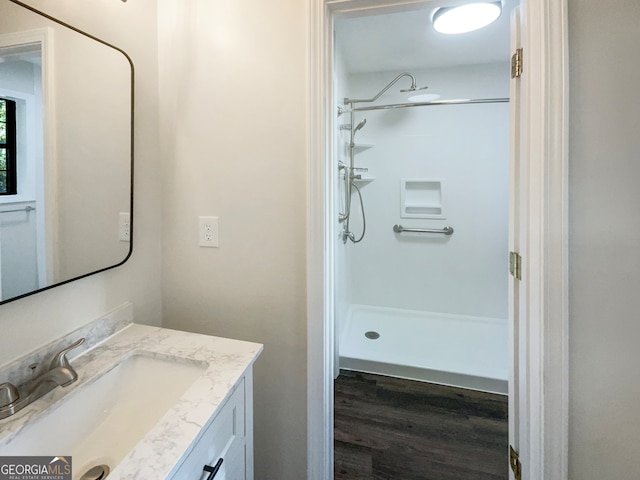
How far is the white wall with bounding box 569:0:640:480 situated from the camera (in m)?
0.91

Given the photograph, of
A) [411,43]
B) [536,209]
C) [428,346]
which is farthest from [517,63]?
[428,346]

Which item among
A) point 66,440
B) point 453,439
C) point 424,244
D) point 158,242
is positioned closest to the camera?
point 66,440

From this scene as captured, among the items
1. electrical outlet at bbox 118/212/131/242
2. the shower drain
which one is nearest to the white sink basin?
the shower drain

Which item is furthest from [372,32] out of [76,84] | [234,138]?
[76,84]

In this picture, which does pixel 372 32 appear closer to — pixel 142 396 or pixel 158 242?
pixel 158 242

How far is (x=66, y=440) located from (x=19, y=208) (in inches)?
23.3

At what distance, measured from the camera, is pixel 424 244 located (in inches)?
114

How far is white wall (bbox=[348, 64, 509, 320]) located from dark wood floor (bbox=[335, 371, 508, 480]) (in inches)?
41.3

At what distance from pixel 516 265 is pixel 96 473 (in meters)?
1.35

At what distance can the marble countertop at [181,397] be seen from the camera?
0.55m

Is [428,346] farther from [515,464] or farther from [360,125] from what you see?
[360,125]

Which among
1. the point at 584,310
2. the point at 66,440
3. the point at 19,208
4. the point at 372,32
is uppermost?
the point at 372,32

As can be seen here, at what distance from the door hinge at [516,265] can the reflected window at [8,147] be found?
1.52m

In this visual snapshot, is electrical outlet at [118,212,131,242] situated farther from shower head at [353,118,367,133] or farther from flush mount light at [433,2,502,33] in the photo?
shower head at [353,118,367,133]
